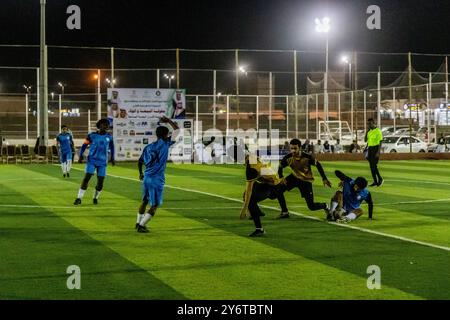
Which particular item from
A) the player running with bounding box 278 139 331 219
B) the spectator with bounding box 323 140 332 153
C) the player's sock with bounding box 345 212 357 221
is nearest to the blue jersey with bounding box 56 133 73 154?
the player running with bounding box 278 139 331 219

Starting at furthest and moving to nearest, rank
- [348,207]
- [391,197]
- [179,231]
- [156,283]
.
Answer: [391,197]
[348,207]
[179,231]
[156,283]

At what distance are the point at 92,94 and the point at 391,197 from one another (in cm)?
3096

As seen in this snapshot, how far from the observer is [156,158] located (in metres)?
12.9

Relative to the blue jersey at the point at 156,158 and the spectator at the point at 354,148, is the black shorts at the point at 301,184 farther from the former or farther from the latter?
the spectator at the point at 354,148

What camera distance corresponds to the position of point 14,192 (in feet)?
68.2

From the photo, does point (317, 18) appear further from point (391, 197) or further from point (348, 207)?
point (348, 207)

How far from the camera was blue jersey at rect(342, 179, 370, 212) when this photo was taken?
47.6 feet

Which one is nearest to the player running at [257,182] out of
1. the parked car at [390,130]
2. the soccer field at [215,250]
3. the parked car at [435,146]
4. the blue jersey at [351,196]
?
the soccer field at [215,250]

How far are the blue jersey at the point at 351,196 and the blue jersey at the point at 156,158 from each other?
12.5 feet

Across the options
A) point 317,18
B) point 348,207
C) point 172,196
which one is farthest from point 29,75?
point 348,207

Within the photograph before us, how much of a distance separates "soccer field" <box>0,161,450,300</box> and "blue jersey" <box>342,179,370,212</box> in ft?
1.77

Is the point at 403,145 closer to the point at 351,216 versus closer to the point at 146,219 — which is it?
the point at 351,216
